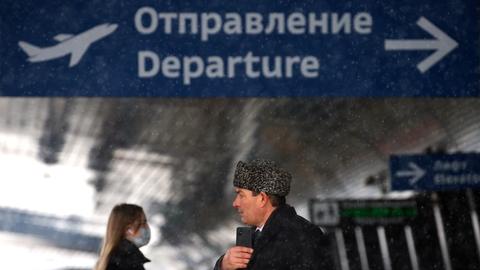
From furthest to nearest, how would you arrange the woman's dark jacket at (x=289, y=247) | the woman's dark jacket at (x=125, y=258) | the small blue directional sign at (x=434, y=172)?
the small blue directional sign at (x=434, y=172), the woman's dark jacket at (x=125, y=258), the woman's dark jacket at (x=289, y=247)

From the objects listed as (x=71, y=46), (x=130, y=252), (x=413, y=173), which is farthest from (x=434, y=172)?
(x=130, y=252)

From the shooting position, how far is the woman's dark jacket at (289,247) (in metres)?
3.53

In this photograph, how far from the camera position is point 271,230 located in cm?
357

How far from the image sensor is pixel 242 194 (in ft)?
12.0

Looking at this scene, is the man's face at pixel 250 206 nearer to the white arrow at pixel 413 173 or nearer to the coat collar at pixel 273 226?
the coat collar at pixel 273 226

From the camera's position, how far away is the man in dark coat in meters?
3.54

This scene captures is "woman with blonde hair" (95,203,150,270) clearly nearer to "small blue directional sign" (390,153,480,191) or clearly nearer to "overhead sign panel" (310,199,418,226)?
"small blue directional sign" (390,153,480,191)

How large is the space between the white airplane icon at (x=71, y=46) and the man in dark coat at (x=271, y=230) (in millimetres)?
3298

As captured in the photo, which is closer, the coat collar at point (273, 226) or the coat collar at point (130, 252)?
the coat collar at point (273, 226)

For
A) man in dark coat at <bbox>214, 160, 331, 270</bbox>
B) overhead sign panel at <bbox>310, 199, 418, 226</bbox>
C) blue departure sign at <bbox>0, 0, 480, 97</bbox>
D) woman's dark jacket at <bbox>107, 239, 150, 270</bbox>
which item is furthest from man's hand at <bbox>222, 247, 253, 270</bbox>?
overhead sign panel at <bbox>310, 199, 418, 226</bbox>

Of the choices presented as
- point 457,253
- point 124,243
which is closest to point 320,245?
point 124,243

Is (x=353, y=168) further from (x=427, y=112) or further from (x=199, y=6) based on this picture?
(x=199, y=6)

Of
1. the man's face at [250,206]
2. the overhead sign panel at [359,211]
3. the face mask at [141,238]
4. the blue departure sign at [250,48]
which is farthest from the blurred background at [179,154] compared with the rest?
the man's face at [250,206]

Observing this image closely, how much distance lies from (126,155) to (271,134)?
103 cm
